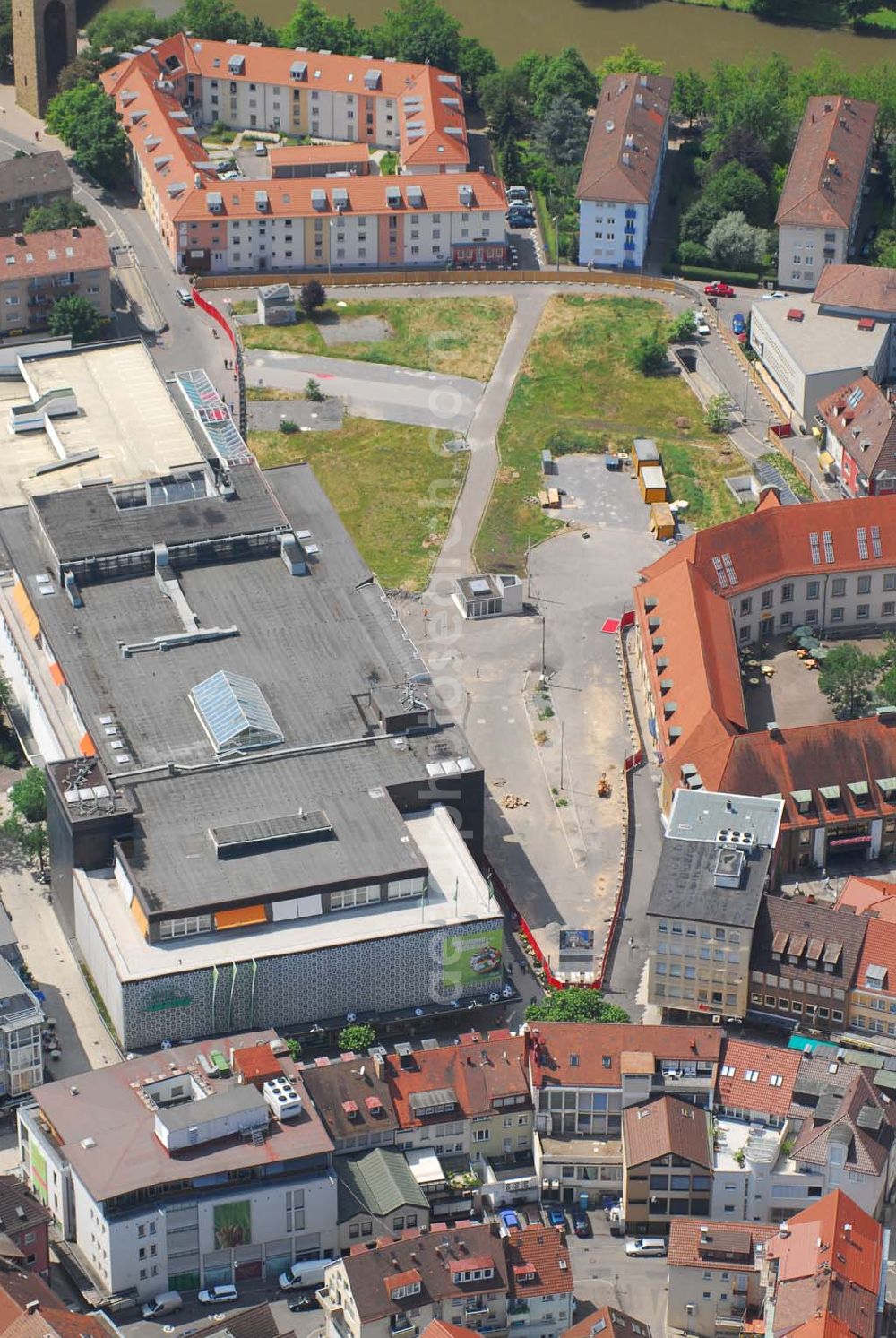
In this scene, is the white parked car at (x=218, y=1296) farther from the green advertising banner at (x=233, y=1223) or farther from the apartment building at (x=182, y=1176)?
the green advertising banner at (x=233, y=1223)

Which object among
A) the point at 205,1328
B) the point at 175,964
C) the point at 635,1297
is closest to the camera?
the point at 205,1328

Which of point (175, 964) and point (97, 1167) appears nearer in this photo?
point (97, 1167)

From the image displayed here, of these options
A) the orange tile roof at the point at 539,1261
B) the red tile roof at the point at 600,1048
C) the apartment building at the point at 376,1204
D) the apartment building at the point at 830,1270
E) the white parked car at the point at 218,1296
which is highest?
the apartment building at the point at 830,1270

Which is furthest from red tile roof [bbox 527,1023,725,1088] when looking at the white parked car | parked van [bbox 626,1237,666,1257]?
the white parked car

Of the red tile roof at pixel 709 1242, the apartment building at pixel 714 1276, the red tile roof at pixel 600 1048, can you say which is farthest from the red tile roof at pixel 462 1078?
the apartment building at pixel 714 1276

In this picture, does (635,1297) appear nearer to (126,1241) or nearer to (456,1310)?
(456,1310)

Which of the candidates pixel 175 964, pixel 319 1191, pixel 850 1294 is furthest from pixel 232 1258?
pixel 850 1294

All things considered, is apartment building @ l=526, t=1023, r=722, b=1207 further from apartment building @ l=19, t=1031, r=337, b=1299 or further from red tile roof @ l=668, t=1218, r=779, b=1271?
apartment building @ l=19, t=1031, r=337, b=1299

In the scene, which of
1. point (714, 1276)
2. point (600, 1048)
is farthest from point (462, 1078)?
point (714, 1276)
